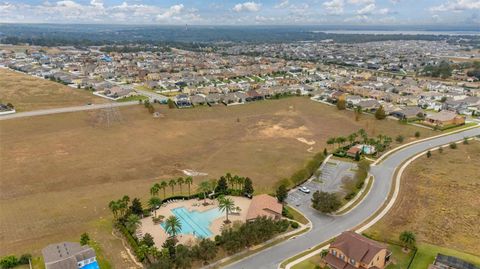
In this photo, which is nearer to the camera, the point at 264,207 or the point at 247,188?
the point at 264,207

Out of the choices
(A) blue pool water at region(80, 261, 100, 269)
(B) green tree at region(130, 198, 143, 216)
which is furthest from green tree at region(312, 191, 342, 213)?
(A) blue pool water at region(80, 261, 100, 269)

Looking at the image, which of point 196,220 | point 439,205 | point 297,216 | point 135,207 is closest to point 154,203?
point 135,207

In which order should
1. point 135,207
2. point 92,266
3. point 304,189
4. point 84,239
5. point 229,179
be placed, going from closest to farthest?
point 92,266, point 84,239, point 135,207, point 229,179, point 304,189

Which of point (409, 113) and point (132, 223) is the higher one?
point (409, 113)

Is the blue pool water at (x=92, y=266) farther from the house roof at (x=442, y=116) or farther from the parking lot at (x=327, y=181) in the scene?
the house roof at (x=442, y=116)

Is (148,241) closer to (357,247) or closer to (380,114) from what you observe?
(357,247)
